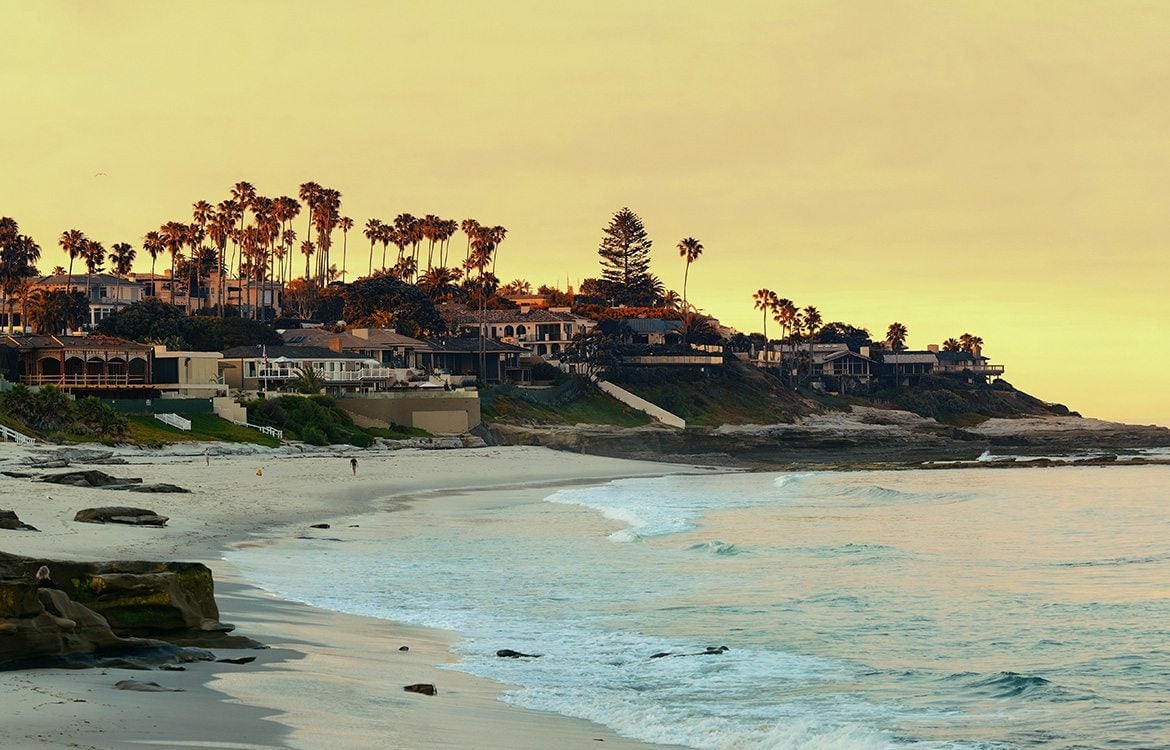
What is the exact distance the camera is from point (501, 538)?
4144 cm

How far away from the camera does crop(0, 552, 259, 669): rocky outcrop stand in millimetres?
15250

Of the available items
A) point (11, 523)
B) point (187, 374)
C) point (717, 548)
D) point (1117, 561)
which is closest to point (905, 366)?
point (187, 374)

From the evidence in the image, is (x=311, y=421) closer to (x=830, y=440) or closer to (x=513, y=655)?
(x=830, y=440)

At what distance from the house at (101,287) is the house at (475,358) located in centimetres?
4664

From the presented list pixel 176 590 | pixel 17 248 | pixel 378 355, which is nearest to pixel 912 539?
pixel 176 590

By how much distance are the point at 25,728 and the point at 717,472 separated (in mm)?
77494

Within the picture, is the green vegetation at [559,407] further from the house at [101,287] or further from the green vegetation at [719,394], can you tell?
the house at [101,287]

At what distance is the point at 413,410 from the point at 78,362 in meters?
22.7

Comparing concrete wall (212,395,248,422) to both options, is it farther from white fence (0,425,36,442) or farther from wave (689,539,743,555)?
wave (689,539,743,555)

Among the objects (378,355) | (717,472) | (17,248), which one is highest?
(17,248)

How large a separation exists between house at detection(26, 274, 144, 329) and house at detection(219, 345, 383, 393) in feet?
194

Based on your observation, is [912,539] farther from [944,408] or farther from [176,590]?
[944,408]

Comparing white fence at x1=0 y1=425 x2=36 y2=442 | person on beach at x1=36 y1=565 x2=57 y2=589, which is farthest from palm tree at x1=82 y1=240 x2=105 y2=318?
person on beach at x1=36 y1=565 x2=57 y2=589

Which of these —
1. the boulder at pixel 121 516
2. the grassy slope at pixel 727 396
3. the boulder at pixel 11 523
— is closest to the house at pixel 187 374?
the grassy slope at pixel 727 396
